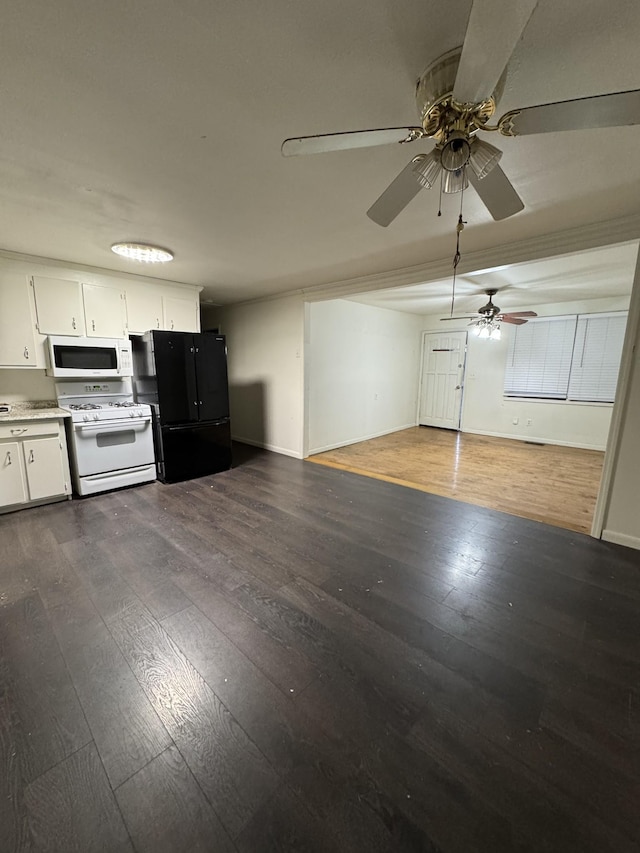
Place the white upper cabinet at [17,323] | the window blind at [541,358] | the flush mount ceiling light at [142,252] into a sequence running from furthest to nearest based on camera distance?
the window blind at [541,358]
the white upper cabinet at [17,323]
the flush mount ceiling light at [142,252]

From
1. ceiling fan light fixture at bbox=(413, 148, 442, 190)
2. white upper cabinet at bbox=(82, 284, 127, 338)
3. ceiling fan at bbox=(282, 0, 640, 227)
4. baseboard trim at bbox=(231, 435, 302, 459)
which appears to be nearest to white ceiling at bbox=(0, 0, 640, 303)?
ceiling fan at bbox=(282, 0, 640, 227)

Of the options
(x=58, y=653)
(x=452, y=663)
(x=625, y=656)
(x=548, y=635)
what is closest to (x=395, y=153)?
(x=452, y=663)

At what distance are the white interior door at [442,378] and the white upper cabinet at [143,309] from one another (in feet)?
17.4

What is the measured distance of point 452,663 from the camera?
156cm

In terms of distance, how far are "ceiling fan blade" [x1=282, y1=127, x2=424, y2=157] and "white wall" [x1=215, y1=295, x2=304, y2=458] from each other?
11.4ft

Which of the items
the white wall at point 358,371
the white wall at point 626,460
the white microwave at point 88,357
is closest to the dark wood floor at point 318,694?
the white wall at point 626,460

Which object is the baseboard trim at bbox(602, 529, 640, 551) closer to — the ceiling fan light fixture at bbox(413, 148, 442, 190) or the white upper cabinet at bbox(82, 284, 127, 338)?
the ceiling fan light fixture at bbox(413, 148, 442, 190)

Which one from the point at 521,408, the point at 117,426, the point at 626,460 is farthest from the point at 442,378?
the point at 117,426

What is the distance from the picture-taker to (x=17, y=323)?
323 cm

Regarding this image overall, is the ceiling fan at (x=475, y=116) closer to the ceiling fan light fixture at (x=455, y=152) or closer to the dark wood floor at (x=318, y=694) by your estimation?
the ceiling fan light fixture at (x=455, y=152)

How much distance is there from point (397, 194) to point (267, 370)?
13.1 ft

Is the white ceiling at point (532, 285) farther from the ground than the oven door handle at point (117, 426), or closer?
farther from the ground

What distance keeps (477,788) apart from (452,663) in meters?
0.48

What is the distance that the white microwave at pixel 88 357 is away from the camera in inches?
134
